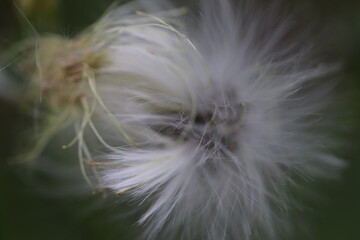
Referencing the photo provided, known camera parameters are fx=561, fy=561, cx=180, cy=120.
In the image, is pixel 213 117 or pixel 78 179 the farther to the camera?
pixel 78 179

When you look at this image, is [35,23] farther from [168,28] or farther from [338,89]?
[338,89]

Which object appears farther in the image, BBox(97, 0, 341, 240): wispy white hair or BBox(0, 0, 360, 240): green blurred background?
BBox(0, 0, 360, 240): green blurred background

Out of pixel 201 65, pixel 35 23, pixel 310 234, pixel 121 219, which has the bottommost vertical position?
pixel 310 234

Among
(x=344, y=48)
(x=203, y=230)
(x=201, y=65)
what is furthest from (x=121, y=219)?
(x=344, y=48)
